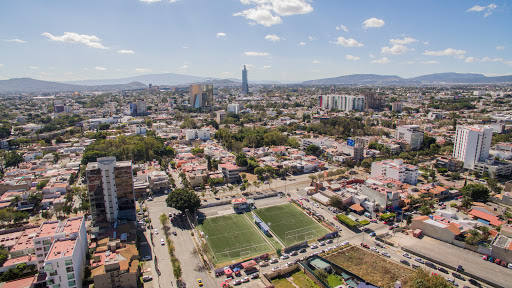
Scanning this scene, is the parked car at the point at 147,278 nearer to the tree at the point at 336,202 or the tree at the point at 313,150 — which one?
the tree at the point at 336,202

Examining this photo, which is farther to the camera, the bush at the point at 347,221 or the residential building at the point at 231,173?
the residential building at the point at 231,173

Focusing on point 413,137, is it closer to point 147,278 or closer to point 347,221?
point 347,221

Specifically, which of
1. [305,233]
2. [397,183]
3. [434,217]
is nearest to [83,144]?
[305,233]

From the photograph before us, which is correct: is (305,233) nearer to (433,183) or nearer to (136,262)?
(136,262)

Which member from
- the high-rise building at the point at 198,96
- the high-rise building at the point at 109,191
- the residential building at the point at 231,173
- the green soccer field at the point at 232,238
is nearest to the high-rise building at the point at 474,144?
the residential building at the point at 231,173

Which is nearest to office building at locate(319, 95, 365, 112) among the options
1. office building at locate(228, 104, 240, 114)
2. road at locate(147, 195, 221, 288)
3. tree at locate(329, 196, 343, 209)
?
office building at locate(228, 104, 240, 114)

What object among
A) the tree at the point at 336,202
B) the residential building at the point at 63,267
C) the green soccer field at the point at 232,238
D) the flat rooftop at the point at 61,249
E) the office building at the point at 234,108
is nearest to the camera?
the residential building at the point at 63,267

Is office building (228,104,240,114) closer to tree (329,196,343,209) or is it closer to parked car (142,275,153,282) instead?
tree (329,196,343,209)
